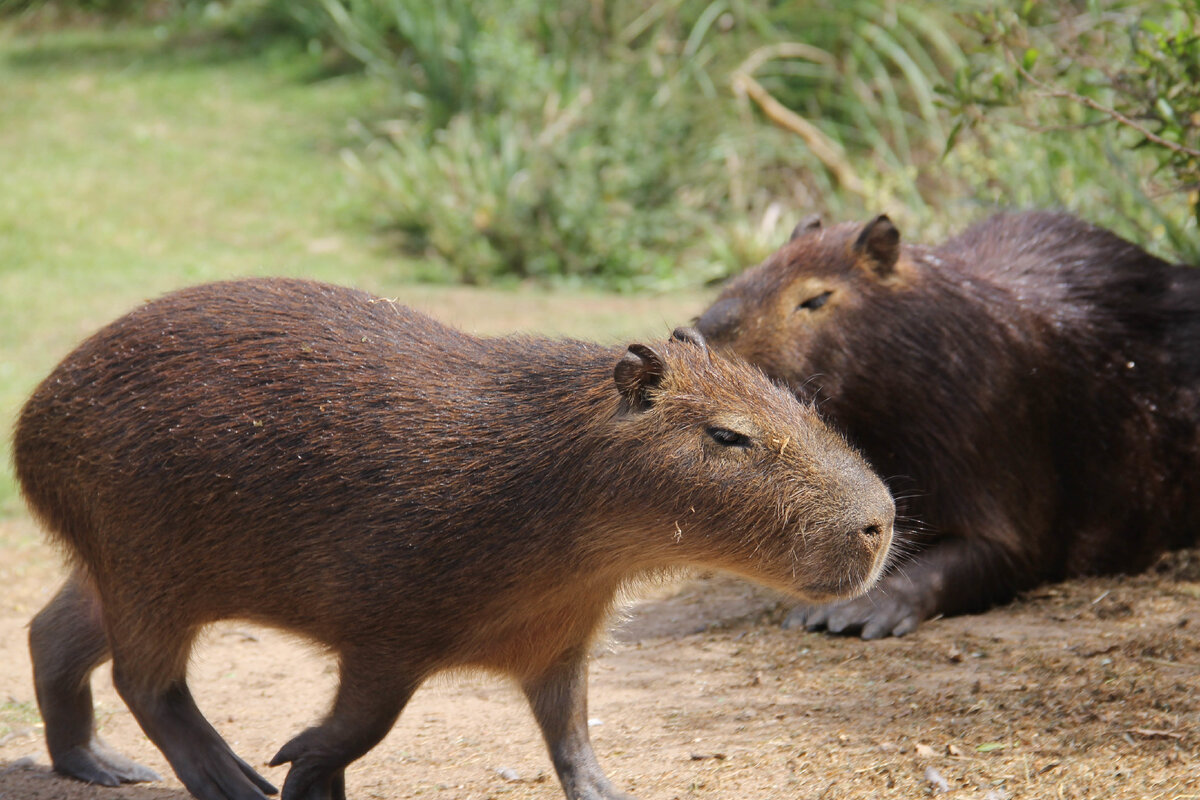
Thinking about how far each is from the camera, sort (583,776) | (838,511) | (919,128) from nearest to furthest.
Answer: (838,511)
(583,776)
(919,128)

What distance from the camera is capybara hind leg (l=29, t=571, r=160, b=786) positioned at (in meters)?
3.44

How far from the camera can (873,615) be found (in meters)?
4.33

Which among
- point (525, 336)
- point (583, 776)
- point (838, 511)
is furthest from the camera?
point (525, 336)

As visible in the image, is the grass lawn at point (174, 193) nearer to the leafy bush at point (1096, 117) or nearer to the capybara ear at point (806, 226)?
the leafy bush at point (1096, 117)

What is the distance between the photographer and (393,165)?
10977mm

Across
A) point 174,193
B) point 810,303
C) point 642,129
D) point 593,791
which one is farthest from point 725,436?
point 174,193

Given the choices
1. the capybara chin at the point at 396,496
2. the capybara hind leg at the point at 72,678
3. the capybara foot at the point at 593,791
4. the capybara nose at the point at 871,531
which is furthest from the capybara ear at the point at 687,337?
the capybara hind leg at the point at 72,678

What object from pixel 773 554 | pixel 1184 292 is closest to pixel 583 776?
pixel 773 554

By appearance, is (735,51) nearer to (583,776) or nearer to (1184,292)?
(1184,292)

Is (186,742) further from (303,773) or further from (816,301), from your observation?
(816,301)

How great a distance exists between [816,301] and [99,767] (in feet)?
8.82

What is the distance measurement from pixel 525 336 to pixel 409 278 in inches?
269

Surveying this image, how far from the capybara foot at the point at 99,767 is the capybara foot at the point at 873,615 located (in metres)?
2.07

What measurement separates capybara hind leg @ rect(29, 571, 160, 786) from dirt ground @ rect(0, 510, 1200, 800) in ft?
0.22
